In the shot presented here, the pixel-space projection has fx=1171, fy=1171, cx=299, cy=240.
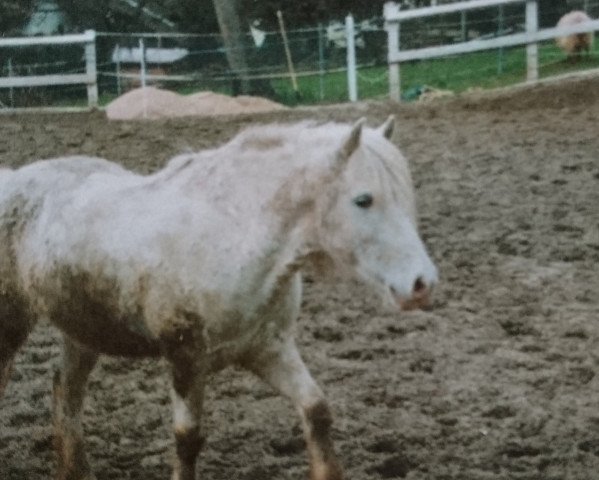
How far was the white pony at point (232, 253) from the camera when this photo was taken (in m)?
3.10

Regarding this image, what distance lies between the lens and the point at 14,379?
5.08 metres

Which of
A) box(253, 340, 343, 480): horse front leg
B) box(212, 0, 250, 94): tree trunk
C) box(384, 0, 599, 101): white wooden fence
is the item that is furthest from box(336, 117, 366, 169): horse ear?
box(212, 0, 250, 94): tree trunk

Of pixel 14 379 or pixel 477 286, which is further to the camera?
pixel 477 286

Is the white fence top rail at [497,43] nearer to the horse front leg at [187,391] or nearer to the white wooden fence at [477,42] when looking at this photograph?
the white wooden fence at [477,42]

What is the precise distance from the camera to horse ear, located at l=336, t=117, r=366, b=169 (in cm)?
307

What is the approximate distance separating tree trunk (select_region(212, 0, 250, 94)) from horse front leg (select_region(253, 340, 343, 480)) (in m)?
16.8

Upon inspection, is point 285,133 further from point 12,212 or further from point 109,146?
point 109,146

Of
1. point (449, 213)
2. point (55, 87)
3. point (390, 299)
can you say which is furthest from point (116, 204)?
point (55, 87)

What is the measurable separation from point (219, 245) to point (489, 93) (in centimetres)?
1085

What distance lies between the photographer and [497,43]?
15055 millimetres

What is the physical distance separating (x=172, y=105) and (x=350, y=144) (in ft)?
40.0

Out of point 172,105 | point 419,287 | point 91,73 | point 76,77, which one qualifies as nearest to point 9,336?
point 419,287

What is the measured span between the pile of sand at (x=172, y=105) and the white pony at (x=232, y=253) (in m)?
11.1

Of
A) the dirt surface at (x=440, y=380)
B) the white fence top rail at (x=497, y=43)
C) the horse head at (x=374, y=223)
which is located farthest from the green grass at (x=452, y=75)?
the horse head at (x=374, y=223)
